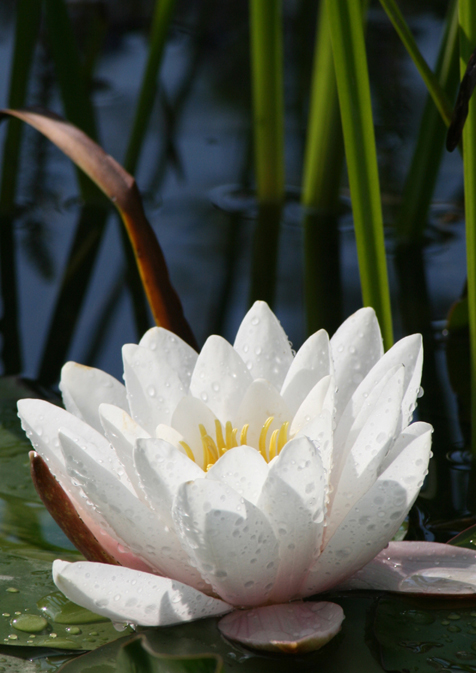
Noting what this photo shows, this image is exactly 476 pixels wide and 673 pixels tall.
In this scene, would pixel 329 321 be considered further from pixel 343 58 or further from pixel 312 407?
pixel 312 407

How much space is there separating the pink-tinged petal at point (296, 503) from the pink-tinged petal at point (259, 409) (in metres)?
0.13

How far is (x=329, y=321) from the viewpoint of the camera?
4.77 ft

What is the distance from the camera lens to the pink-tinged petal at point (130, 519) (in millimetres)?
580

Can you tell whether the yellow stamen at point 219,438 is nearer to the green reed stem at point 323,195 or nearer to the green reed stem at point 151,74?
the green reed stem at point 323,195

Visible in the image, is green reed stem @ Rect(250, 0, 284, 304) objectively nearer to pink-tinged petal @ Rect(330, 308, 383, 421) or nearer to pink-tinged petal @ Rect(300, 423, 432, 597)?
pink-tinged petal @ Rect(330, 308, 383, 421)

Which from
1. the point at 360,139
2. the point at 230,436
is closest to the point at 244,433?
the point at 230,436

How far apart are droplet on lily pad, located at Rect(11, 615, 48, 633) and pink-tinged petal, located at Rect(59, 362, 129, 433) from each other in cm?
19

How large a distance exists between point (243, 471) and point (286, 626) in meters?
0.14

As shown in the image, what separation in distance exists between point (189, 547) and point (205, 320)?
37.5 inches

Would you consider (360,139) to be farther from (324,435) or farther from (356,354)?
(324,435)

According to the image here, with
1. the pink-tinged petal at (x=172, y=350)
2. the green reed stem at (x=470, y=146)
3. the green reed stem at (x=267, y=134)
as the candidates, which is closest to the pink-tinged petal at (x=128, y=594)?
the pink-tinged petal at (x=172, y=350)

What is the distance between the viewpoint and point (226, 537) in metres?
0.55

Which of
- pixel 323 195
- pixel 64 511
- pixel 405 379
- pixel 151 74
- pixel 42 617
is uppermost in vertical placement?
pixel 151 74

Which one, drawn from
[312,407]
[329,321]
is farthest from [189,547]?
[329,321]
